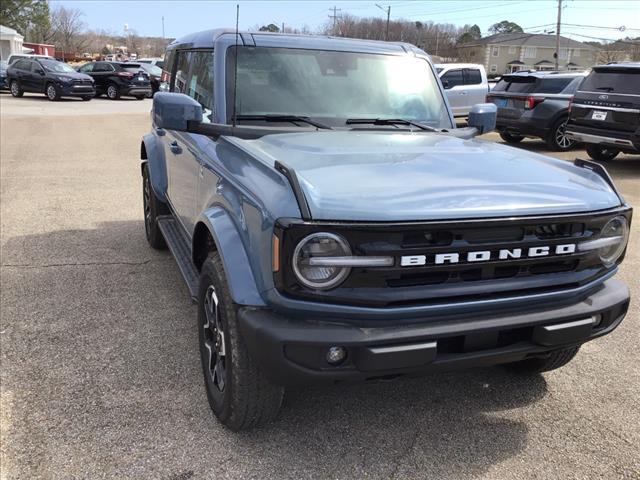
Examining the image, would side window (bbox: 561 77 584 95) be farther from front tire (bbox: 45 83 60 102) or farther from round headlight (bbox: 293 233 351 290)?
front tire (bbox: 45 83 60 102)

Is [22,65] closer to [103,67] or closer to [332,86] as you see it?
[103,67]

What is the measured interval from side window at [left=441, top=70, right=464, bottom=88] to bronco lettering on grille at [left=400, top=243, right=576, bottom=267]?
15111 millimetres

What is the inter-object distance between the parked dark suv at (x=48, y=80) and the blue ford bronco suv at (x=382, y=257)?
22.6 meters

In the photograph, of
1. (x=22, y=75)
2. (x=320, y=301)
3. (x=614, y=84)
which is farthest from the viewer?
(x=22, y=75)

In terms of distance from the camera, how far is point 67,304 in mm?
4348

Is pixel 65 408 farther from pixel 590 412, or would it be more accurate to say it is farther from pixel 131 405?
pixel 590 412

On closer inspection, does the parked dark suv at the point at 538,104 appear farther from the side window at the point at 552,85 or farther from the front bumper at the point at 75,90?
the front bumper at the point at 75,90

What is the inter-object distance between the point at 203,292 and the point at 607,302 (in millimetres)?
1935

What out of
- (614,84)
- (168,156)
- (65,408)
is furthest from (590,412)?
(614,84)

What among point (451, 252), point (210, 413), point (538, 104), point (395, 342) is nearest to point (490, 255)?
point (451, 252)

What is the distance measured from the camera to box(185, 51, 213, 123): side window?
12.2ft

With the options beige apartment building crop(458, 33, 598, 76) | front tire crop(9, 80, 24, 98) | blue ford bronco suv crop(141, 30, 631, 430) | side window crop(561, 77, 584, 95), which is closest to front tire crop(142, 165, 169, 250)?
blue ford bronco suv crop(141, 30, 631, 430)

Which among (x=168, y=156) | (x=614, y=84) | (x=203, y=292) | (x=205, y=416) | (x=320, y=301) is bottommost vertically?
(x=205, y=416)

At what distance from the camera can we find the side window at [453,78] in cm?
1681
